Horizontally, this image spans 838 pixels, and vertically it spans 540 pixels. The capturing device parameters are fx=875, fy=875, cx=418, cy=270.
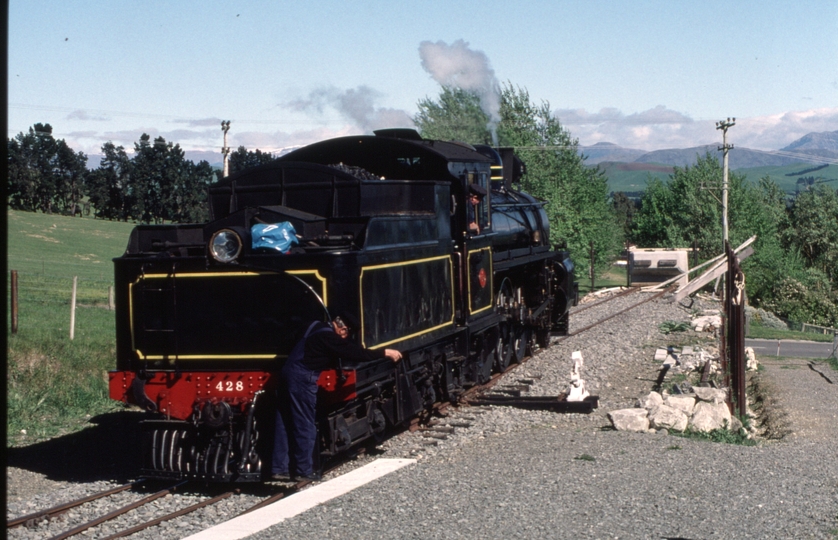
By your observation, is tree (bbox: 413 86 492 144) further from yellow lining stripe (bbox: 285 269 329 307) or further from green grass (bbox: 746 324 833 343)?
yellow lining stripe (bbox: 285 269 329 307)

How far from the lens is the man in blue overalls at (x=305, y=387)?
7.54 m

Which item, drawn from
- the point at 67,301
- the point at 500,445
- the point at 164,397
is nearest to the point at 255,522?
the point at 164,397

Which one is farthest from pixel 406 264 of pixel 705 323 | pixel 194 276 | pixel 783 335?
pixel 783 335

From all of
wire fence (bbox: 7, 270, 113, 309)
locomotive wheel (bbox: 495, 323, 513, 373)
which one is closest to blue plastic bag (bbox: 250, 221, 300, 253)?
locomotive wheel (bbox: 495, 323, 513, 373)

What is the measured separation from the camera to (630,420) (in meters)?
10.0

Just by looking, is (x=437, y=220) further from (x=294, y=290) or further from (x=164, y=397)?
(x=164, y=397)

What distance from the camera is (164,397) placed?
812 cm

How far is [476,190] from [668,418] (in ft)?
11.8

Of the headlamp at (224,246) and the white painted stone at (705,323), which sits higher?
the headlamp at (224,246)

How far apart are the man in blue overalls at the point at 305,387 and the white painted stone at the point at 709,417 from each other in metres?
4.48

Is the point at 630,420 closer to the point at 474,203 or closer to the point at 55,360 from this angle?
the point at 474,203

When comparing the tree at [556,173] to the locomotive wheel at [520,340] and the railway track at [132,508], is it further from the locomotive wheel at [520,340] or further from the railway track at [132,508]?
the railway track at [132,508]

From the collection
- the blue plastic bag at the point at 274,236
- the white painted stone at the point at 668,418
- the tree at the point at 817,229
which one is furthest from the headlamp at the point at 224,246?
the tree at the point at 817,229

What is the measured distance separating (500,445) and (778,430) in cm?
479
